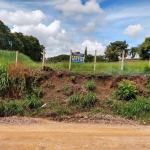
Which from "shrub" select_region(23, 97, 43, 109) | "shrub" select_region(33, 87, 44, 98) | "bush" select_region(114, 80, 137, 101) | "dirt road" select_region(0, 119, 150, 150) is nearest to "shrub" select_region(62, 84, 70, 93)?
"shrub" select_region(33, 87, 44, 98)

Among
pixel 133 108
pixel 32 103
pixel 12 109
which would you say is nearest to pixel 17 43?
pixel 32 103

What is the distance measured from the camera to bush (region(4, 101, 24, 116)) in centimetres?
919

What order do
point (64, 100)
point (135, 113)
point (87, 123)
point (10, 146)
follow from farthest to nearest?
point (64, 100) < point (135, 113) < point (87, 123) < point (10, 146)

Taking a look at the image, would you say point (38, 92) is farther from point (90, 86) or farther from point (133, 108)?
point (133, 108)

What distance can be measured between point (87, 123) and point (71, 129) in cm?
112

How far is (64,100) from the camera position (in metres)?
10.2

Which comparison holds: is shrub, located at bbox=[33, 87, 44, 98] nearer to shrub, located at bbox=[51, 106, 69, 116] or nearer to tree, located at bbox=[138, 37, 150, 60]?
shrub, located at bbox=[51, 106, 69, 116]

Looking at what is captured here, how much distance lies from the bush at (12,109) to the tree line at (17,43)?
27901 mm

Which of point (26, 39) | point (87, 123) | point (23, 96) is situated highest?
point (26, 39)

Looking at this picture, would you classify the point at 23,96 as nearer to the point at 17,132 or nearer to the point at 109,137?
the point at 17,132

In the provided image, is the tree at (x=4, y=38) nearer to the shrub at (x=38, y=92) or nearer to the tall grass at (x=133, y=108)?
the shrub at (x=38, y=92)

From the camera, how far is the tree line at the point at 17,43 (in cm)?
3730

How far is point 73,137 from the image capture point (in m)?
6.58

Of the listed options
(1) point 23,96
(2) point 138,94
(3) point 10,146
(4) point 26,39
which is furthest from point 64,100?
(4) point 26,39
